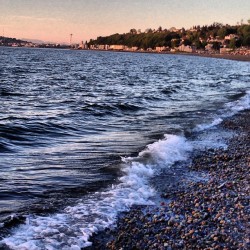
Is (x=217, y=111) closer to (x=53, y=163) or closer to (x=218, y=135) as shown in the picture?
(x=218, y=135)

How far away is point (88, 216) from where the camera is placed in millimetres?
8344

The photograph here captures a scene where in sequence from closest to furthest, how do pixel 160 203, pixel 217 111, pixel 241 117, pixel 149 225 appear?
1. pixel 149 225
2. pixel 160 203
3. pixel 241 117
4. pixel 217 111

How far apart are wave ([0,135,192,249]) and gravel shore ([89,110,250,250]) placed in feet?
1.08

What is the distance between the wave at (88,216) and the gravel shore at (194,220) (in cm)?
33

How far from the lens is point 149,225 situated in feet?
25.6

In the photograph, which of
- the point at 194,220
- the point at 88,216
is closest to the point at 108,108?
the point at 88,216

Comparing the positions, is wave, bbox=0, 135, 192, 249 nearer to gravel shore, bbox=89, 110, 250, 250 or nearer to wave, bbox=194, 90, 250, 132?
gravel shore, bbox=89, 110, 250, 250

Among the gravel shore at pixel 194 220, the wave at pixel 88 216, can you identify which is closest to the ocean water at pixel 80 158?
the wave at pixel 88 216

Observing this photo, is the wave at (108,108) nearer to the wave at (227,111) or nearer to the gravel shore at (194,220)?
the wave at (227,111)

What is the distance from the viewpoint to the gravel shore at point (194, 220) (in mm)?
7051

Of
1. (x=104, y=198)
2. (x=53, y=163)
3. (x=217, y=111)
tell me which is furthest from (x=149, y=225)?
(x=217, y=111)

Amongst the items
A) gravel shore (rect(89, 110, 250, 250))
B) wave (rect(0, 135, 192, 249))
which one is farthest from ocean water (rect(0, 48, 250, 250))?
gravel shore (rect(89, 110, 250, 250))

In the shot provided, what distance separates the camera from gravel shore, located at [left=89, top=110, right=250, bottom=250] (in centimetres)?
705

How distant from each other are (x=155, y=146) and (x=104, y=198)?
5454mm
